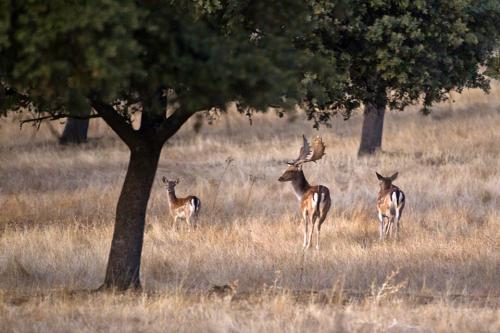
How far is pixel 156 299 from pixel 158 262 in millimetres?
3862

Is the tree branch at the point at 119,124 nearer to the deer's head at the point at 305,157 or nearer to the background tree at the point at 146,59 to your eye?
the background tree at the point at 146,59

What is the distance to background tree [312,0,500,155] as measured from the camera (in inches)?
591

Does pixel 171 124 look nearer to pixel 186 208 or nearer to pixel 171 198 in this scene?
pixel 186 208

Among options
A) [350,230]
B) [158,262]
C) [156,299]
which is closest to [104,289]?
[156,299]

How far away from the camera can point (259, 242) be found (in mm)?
16922

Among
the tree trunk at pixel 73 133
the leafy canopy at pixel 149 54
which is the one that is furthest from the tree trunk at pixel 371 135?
the leafy canopy at pixel 149 54

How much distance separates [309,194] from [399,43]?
13.1 feet

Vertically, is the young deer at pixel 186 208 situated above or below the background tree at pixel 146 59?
below

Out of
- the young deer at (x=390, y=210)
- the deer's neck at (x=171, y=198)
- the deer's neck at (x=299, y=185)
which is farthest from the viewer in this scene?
the deer's neck at (x=171, y=198)

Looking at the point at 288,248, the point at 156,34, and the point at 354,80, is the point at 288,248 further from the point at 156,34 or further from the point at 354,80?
the point at 156,34

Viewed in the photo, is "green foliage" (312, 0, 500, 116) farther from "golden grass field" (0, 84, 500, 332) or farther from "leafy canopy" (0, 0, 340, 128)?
"leafy canopy" (0, 0, 340, 128)

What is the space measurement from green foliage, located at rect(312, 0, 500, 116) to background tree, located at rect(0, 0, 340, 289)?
10.3 feet

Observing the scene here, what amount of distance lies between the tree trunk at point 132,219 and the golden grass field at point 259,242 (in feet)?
1.45

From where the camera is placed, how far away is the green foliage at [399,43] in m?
15.0
